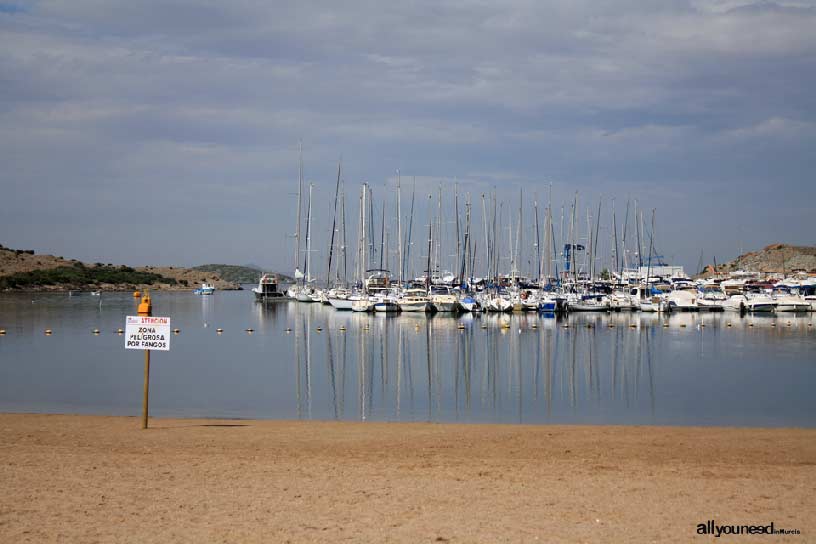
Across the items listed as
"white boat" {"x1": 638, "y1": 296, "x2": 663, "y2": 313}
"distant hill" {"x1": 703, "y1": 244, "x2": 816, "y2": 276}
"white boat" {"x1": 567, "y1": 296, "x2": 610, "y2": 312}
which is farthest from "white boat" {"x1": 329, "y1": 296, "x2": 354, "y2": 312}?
"distant hill" {"x1": 703, "y1": 244, "x2": 816, "y2": 276}

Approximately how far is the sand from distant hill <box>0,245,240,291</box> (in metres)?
144

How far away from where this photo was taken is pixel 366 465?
13.1 m

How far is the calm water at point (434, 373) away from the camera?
24391 millimetres

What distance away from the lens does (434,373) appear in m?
34.4

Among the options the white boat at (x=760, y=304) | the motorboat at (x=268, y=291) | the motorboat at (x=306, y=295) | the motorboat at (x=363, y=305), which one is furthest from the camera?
the motorboat at (x=268, y=291)

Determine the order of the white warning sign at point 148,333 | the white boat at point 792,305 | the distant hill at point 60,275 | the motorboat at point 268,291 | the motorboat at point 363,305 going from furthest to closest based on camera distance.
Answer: the distant hill at point 60,275 < the motorboat at point 268,291 < the white boat at point 792,305 < the motorboat at point 363,305 < the white warning sign at point 148,333

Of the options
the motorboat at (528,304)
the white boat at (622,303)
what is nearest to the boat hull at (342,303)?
the motorboat at (528,304)

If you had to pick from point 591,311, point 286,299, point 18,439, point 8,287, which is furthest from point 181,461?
point 8,287

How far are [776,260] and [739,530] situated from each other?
176 m

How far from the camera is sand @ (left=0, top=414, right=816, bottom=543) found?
30.1 feet

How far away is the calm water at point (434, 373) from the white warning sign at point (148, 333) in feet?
22.0

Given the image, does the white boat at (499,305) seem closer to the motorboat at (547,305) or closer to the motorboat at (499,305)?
the motorboat at (499,305)

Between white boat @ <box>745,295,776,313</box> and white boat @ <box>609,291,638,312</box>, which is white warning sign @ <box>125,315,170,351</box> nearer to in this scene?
white boat @ <box>609,291,638,312</box>

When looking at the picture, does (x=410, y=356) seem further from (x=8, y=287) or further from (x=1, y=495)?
(x=8, y=287)
